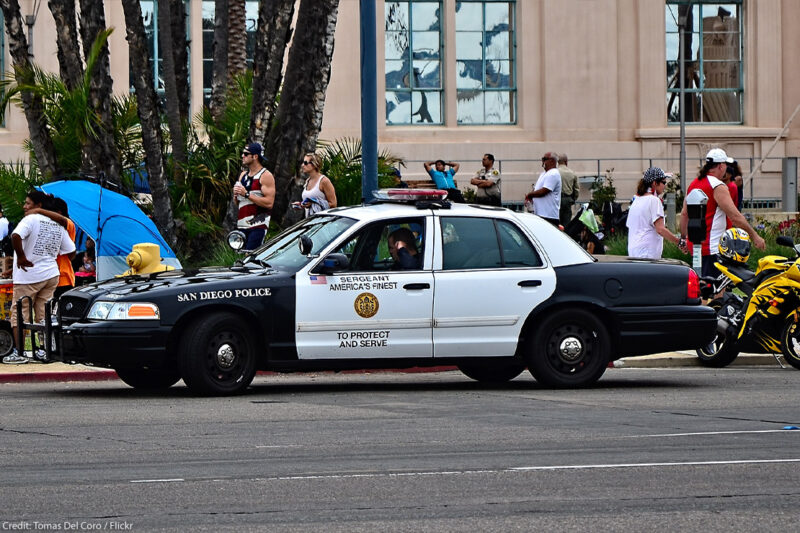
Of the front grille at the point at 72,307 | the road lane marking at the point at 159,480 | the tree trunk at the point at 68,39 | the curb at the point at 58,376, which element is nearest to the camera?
the road lane marking at the point at 159,480

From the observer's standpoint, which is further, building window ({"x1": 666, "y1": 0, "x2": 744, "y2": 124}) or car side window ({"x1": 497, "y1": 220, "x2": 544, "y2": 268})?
building window ({"x1": 666, "y1": 0, "x2": 744, "y2": 124})

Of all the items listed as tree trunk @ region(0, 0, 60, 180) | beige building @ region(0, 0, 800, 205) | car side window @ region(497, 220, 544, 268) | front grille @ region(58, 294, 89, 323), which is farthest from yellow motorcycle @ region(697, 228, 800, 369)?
beige building @ region(0, 0, 800, 205)

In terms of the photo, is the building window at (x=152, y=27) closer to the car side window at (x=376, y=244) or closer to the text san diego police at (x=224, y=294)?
the car side window at (x=376, y=244)

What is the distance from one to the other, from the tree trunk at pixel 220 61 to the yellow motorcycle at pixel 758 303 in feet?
36.5

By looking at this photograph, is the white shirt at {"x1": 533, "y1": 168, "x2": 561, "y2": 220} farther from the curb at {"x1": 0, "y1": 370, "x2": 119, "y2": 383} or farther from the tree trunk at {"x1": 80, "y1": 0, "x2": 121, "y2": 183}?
the curb at {"x1": 0, "y1": 370, "x2": 119, "y2": 383}

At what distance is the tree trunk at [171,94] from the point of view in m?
20.0

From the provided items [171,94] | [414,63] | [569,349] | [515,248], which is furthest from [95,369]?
[414,63]

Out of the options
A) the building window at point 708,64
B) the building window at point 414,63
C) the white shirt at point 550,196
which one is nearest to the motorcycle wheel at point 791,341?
the white shirt at point 550,196

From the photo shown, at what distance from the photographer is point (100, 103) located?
2067cm

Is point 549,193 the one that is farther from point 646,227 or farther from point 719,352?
point 719,352

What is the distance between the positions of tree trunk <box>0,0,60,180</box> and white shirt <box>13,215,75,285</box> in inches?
254

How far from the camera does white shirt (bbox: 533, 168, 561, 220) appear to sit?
19.5 m

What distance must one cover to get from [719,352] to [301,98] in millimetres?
7590

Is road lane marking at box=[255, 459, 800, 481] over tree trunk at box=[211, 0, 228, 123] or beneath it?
beneath
